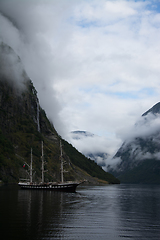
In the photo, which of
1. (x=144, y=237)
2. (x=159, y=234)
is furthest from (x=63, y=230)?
(x=159, y=234)

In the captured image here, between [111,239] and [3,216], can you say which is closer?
[111,239]

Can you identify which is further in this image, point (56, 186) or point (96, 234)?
point (56, 186)

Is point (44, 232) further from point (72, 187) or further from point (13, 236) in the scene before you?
point (72, 187)

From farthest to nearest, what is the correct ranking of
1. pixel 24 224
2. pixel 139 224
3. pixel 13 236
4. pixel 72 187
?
pixel 72 187 → pixel 139 224 → pixel 24 224 → pixel 13 236

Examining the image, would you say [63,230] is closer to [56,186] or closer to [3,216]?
[3,216]

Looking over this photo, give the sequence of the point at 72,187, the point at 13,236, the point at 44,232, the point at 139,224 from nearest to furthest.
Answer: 1. the point at 13,236
2. the point at 44,232
3. the point at 139,224
4. the point at 72,187

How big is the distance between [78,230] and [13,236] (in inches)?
374

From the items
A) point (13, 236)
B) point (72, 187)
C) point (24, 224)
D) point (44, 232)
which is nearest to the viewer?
point (13, 236)

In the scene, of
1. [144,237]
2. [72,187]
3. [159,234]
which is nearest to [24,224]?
[144,237]

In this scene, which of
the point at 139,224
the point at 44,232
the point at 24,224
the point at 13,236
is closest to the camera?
the point at 13,236

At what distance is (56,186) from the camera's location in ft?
418

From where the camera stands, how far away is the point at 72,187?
12400 cm

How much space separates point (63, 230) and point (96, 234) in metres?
4.94

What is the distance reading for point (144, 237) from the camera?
105 feet
